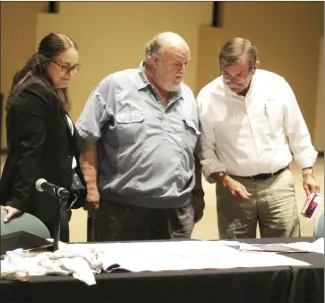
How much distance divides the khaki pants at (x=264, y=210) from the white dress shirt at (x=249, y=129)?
7 centimetres

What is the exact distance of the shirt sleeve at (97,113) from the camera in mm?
2885

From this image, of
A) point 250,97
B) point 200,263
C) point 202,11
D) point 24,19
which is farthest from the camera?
point 202,11

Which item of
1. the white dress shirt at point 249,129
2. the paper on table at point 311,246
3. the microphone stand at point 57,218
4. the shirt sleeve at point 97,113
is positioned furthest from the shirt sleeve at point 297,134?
the microphone stand at point 57,218

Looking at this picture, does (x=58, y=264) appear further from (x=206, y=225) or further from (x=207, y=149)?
(x=206, y=225)

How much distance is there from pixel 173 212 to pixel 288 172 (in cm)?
63

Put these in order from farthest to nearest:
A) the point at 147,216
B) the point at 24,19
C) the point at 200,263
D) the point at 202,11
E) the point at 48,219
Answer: the point at 202,11 < the point at 24,19 < the point at 147,216 < the point at 48,219 < the point at 200,263

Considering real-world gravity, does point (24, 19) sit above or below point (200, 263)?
above

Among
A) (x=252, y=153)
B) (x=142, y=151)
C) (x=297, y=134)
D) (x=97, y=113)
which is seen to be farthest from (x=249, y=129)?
(x=97, y=113)

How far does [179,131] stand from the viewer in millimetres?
2934

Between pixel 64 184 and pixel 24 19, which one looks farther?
pixel 24 19

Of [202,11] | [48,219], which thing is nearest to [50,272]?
[48,219]

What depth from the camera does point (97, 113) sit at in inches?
115

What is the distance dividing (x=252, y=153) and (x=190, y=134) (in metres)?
0.31

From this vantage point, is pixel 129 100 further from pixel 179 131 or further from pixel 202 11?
pixel 202 11
